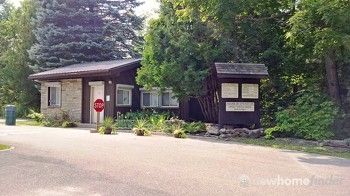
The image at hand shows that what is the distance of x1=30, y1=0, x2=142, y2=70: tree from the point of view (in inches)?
1277

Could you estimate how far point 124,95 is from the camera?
24.1 meters

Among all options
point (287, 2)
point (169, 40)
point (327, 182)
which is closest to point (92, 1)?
point (169, 40)

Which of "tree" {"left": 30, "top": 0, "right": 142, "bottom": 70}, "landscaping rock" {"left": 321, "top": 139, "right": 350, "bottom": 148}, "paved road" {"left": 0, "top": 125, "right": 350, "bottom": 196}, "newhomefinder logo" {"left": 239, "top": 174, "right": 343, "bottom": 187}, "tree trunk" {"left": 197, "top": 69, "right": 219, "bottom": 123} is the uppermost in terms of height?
"tree" {"left": 30, "top": 0, "right": 142, "bottom": 70}

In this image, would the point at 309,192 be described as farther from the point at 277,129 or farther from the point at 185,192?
the point at 277,129

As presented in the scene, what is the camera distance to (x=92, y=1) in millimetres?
35250

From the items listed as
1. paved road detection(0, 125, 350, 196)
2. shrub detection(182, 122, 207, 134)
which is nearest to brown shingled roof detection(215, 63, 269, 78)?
shrub detection(182, 122, 207, 134)

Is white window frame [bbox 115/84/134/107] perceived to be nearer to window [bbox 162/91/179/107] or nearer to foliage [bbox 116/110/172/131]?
foliage [bbox 116/110/172/131]

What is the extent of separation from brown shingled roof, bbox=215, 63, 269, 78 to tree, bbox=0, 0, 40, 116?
20.4 metres

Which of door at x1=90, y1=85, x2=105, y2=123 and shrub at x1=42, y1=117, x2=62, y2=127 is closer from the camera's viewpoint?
shrub at x1=42, y1=117, x2=62, y2=127

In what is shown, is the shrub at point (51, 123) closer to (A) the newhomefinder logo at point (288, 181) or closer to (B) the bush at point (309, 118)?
(B) the bush at point (309, 118)

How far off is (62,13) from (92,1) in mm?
2953

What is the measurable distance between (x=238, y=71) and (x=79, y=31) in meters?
19.7

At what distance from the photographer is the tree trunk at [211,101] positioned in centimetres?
1950

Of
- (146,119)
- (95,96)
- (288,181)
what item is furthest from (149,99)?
(288,181)
